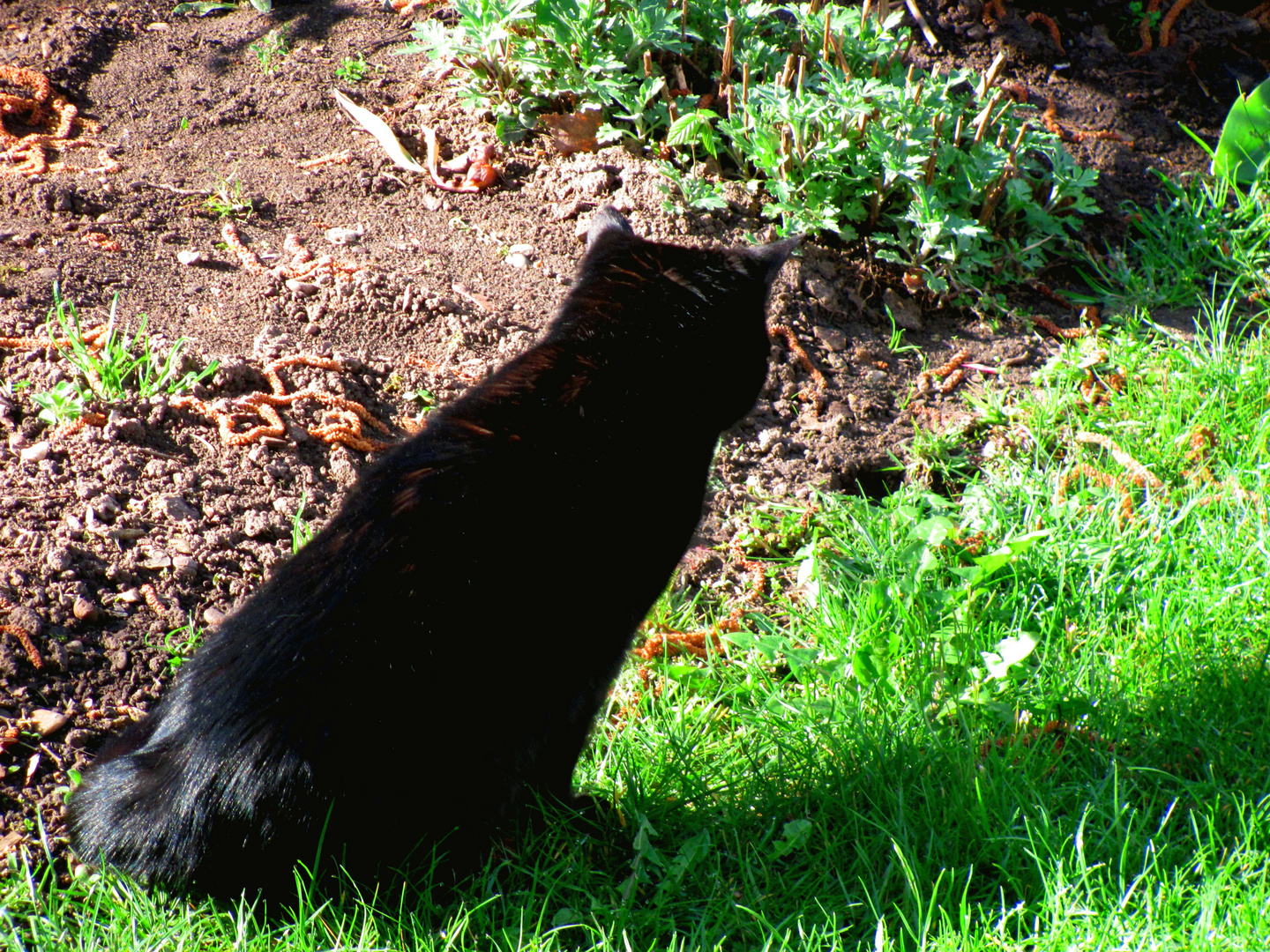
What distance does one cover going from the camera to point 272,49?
3.98 meters

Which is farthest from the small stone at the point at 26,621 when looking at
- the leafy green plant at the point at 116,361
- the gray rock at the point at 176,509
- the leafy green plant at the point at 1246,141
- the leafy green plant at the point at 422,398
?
the leafy green plant at the point at 1246,141

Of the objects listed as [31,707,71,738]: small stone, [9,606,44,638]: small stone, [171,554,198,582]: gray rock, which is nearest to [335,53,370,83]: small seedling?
[171,554,198,582]: gray rock

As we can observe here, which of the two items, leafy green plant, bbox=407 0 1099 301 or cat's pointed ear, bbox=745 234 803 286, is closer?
cat's pointed ear, bbox=745 234 803 286

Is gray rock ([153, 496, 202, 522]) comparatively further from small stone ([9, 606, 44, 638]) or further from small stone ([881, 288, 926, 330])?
small stone ([881, 288, 926, 330])

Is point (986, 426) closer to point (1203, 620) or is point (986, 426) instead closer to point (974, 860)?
point (1203, 620)

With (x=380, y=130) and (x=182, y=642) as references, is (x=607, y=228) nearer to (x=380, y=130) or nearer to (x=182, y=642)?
(x=182, y=642)

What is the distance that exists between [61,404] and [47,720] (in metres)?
0.83

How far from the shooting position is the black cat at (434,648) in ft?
5.11

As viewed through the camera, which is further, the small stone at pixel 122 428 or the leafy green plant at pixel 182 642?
the small stone at pixel 122 428

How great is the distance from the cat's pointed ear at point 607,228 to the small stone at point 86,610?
139 centimetres

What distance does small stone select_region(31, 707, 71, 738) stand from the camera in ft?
6.50

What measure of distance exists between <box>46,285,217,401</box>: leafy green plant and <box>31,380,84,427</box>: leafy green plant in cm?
3

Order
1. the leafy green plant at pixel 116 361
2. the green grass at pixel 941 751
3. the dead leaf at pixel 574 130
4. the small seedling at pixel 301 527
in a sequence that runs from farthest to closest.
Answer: the dead leaf at pixel 574 130
the leafy green plant at pixel 116 361
the small seedling at pixel 301 527
the green grass at pixel 941 751

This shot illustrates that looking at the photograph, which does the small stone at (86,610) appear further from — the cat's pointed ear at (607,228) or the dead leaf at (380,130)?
the dead leaf at (380,130)
